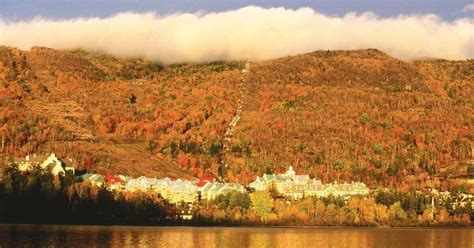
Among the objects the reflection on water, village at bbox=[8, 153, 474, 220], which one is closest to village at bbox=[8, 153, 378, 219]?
Answer: village at bbox=[8, 153, 474, 220]

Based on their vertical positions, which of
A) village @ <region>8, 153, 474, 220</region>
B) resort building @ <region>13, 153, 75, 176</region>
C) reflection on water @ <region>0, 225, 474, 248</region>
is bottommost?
reflection on water @ <region>0, 225, 474, 248</region>

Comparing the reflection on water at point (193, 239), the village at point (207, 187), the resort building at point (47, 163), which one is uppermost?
the resort building at point (47, 163)

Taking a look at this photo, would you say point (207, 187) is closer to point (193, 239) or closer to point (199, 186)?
point (199, 186)

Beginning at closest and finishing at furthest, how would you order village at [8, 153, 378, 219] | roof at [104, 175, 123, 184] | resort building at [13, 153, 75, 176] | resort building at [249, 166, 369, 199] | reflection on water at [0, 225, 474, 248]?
reflection on water at [0, 225, 474, 248]
resort building at [13, 153, 75, 176]
village at [8, 153, 378, 219]
roof at [104, 175, 123, 184]
resort building at [249, 166, 369, 199]

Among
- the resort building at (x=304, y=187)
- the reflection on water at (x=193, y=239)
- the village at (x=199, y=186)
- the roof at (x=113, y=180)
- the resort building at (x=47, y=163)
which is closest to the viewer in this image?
the reflection on water at (x=193, y=239)

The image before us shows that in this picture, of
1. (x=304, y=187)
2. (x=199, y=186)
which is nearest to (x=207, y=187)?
(x=199, y=186)

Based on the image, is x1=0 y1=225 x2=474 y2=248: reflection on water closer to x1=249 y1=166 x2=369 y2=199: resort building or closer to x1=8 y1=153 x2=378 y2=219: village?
x1=8 y1=153 x2=378 y2=219: village

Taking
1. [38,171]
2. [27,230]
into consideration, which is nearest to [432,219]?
[38,171]

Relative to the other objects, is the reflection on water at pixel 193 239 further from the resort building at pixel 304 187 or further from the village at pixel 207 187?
the resort building at pixel 304 187

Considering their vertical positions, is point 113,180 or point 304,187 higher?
point 113,180

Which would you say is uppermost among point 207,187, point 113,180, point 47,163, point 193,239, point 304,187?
point 47,163

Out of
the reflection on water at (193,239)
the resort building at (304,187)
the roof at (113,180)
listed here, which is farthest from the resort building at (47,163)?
the reflection on water at (193,239)
